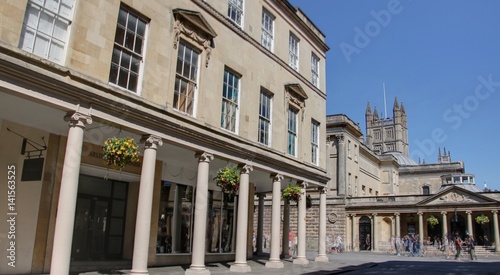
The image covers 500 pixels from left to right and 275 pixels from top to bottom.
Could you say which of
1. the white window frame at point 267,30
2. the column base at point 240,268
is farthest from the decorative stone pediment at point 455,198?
the column base at point 240,268

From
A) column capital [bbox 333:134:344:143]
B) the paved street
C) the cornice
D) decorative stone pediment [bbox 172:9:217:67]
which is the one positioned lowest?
the paved street

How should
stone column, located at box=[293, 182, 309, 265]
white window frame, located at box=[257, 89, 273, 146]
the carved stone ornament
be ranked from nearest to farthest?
1. white window frame, located at box=[257, 89, 273, 146]
2. stone column, located at box=[293, 182, 309, 265]
3. the carved stone ornament

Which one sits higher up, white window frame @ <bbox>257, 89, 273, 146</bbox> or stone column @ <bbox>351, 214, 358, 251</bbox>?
white window frame @ <bbox>257, 89, 273, 146</bbox>

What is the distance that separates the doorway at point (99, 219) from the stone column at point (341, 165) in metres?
34.2

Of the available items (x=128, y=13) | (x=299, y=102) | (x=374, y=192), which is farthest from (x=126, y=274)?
(x=374, y=192)

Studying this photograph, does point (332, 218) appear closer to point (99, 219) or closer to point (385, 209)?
point (385, 209)

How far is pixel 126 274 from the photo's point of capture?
12312 millimetres

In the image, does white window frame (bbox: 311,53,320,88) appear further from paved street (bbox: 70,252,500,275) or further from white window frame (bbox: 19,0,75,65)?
white window frame (bbox: 19,0,75,65)

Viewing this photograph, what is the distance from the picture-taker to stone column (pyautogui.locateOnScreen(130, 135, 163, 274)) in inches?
455

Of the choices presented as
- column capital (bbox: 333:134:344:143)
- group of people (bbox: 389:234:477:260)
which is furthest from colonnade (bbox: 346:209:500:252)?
column capital (bbox: 333:134:344:143)

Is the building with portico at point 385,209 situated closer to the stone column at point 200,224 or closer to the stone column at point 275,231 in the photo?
the stone column at point 275,231

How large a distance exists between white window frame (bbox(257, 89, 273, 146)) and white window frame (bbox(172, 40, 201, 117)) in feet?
14.2

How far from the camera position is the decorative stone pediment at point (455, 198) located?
42969 mm

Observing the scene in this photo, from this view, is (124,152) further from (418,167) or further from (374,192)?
(418,167)
